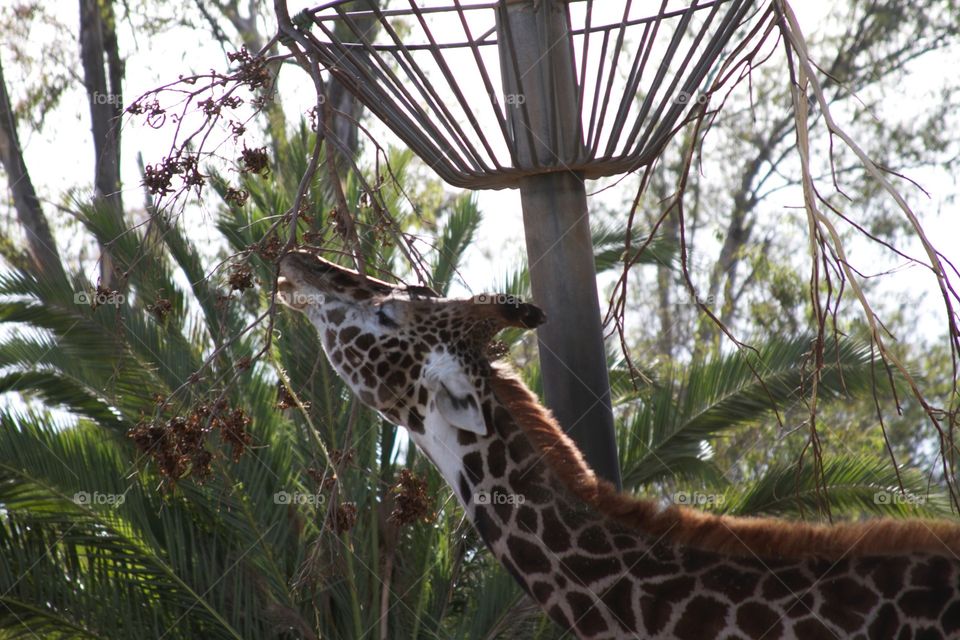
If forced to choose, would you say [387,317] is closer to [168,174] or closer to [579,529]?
[168,174]

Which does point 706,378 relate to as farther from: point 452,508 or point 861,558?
point 861,558

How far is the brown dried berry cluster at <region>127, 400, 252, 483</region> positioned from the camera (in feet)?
10.4

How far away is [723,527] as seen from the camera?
324cm

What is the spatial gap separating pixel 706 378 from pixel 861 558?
498 centimetres

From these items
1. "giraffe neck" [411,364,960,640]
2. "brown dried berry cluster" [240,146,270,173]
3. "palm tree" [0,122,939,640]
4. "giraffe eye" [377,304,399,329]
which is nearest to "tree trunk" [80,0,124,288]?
"palm tree" [0,122,939,640]

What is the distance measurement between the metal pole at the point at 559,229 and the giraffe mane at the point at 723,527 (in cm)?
32

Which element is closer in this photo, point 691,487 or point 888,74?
point 691,487

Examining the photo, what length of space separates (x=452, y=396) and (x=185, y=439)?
78 centimetres

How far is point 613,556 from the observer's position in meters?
3.24

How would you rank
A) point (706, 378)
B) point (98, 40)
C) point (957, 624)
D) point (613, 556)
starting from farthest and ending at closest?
point (98, 40), point (706, 378), point (613, 556), point (957, 624)

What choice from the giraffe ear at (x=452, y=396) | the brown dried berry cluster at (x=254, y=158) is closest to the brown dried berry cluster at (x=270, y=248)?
the brown dried berry cluster at (x=254, y=158)

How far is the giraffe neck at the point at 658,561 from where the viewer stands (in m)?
3.08

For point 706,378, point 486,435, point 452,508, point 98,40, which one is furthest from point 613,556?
point 98,40

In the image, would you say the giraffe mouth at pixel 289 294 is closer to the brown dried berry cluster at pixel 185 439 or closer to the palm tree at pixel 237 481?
the brown dried berry cluster at pixel 185 439
